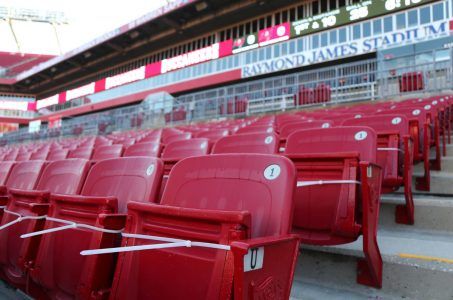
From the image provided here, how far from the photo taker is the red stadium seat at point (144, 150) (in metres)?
2.98

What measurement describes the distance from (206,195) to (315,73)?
8.56 m

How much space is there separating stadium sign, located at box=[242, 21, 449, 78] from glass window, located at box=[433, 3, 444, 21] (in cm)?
22

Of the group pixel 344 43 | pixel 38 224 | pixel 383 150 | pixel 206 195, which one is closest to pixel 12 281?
pixel 38 224

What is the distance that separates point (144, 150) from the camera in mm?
3033

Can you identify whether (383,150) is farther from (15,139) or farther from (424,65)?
(15,139)

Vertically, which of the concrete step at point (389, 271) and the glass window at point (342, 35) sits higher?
the glass window at point (342, 35)

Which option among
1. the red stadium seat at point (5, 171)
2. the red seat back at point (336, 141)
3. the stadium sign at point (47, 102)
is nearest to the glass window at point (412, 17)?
the red seat back at point (336, 141)

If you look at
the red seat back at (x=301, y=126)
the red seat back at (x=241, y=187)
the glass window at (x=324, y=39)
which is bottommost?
the red seat back at (x=241, y=187)

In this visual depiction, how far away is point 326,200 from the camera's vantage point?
5.19ft

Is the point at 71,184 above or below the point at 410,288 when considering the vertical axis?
above

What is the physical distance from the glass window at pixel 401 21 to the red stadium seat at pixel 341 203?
13839mm

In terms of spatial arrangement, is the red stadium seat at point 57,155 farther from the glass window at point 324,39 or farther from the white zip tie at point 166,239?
the glass window at point 324,39

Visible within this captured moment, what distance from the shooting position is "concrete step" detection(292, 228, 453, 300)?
1398 millimetres

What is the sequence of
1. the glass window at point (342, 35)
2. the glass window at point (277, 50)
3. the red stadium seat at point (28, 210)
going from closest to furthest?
1. the red stadium seat at point (28, 210)
2. the glass window at point (342, 35)
3. the glass window at point (277, 50)
